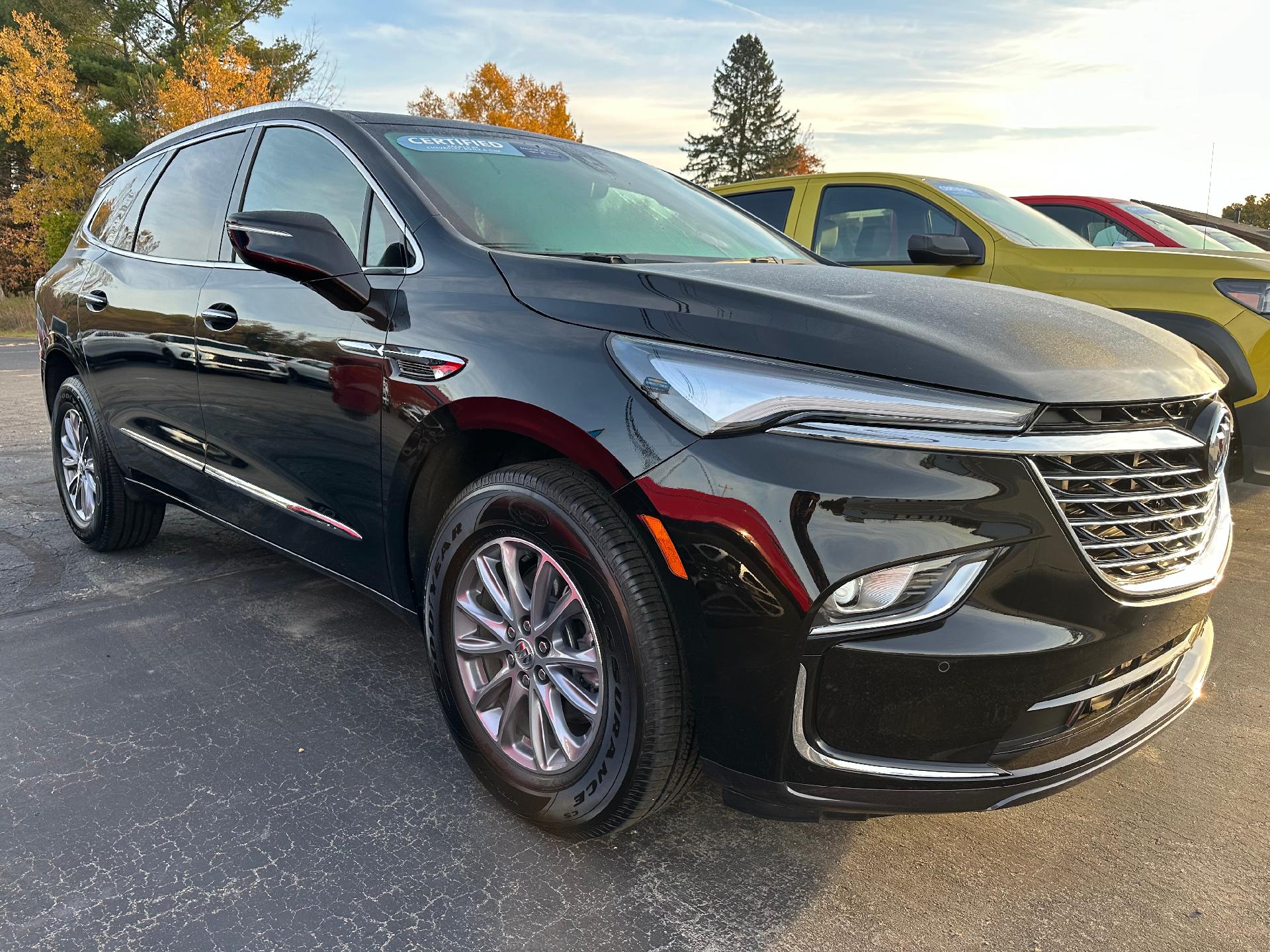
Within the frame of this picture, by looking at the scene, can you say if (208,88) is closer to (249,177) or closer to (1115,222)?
(1115,222)

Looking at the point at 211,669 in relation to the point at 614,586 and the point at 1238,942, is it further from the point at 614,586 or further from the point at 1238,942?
the point at 1238,942

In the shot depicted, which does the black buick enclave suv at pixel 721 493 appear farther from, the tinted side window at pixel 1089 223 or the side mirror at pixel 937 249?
the tinted side window at pixel 1089 223

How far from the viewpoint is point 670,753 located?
184 cm

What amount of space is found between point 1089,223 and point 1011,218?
2216 mm

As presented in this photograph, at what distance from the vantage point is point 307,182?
292cm

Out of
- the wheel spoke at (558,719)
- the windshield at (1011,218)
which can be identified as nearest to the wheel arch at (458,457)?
the wheel spoke at (558,719)

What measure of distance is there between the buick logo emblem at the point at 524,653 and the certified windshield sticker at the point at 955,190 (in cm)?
464

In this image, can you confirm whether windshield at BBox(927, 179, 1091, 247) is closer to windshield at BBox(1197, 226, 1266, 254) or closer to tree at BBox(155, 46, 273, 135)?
windshield at BBox(1197, 226, 1266, 254)

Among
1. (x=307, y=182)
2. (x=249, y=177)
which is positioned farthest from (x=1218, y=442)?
(x=249, y=177)

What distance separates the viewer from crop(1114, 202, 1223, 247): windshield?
716 centimetres

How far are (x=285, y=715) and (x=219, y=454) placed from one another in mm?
962

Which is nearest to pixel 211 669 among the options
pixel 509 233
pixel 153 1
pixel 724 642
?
pixel 509 233

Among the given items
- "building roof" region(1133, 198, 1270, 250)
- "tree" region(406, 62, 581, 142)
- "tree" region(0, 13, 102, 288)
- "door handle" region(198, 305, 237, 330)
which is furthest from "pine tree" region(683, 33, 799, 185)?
"door handle" region(198, 305, 237, 330)

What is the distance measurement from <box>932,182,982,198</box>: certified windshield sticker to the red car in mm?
1731
